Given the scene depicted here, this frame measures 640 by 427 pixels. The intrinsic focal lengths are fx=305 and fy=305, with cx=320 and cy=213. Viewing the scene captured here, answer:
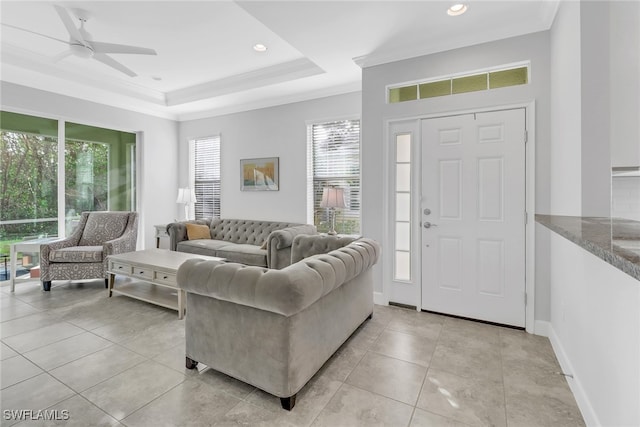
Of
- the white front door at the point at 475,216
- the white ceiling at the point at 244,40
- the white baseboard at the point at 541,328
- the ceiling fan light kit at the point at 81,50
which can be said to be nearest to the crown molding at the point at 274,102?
the white ceiling at the point at 244,40

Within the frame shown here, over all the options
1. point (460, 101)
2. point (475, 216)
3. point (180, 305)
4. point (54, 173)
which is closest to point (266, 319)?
point (180, 305)

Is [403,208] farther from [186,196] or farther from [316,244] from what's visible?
[186,196]

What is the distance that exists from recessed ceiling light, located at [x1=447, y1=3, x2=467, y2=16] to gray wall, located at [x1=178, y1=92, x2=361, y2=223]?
1836 mm

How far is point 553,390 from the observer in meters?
1.95

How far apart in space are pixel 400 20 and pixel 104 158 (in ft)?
17.2

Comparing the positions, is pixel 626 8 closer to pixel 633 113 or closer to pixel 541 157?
pixel 633 113

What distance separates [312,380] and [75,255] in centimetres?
354

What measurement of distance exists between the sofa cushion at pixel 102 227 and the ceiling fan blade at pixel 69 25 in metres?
2.46

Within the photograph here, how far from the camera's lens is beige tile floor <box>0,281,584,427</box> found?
1714 mm

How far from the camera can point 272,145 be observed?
5.16 metres

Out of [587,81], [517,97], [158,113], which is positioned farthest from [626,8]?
[158,113]

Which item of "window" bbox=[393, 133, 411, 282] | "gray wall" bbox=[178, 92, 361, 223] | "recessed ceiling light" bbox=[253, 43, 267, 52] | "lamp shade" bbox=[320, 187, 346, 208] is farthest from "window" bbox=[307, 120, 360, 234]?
"recessed ceiling light" bbox=[253, 43, 267, 52]

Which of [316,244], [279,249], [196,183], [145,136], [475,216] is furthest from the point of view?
[196,183]

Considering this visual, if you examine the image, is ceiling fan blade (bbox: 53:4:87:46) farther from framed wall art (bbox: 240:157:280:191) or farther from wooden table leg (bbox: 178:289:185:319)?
framed wall art (bbox: 240:157:280:191)
